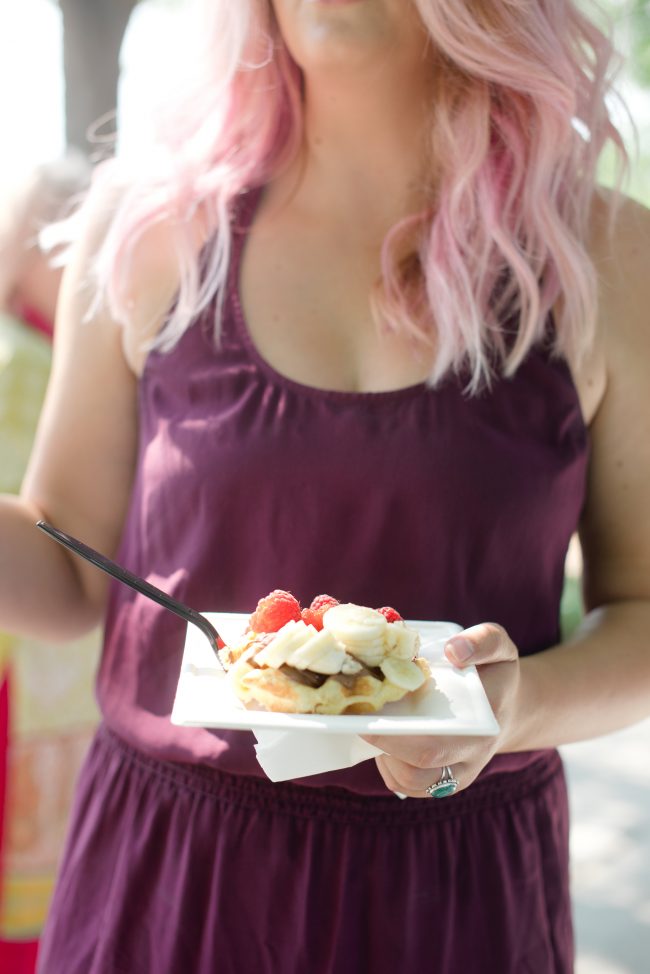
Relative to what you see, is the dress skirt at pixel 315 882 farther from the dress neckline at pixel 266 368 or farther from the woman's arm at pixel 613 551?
the dress neckline at pixel 266 368

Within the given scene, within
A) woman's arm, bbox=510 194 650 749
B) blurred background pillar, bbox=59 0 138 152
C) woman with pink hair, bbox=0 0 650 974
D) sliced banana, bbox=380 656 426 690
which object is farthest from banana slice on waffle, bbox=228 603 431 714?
blurred background pillar, bbox=59 0 138 152

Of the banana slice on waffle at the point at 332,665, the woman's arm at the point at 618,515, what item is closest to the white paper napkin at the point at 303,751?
the banana slice on waffle at the point at 332,665

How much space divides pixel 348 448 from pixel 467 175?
403mm

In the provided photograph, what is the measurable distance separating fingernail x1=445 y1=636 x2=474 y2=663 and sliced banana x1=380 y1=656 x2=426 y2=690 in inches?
1.4

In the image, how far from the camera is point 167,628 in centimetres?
126

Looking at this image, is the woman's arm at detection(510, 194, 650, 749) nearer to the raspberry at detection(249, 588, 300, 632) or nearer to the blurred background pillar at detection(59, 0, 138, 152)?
the raspberry at detection(249, 588, 300, 632)

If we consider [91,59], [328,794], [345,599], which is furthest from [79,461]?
[91,59]

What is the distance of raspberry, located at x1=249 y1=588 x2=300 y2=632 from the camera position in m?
1.00

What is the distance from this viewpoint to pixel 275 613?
3.29 ft

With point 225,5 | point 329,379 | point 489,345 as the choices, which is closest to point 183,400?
point 329,379

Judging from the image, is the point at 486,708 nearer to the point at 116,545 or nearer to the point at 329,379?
the point at 329,379

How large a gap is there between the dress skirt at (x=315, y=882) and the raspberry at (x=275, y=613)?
0.93 feet

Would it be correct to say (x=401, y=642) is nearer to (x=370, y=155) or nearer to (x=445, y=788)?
(x=445, y=788)

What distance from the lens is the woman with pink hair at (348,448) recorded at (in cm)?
119
